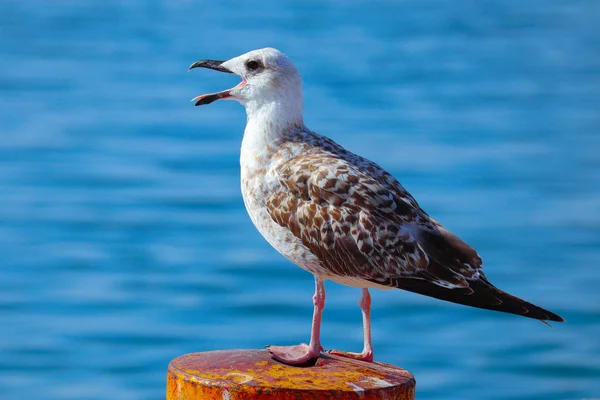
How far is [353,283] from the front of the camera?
5.06 m

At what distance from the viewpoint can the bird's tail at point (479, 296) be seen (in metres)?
4.63

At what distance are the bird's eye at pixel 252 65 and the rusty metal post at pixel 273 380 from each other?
1.69 meters

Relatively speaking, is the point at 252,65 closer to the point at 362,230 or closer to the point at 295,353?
the point at 362,230

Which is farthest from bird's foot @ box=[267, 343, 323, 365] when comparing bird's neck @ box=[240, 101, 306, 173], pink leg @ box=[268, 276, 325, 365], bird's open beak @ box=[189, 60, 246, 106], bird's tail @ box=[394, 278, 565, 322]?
bird's open beak @ box=[189, 60, 246, 106]

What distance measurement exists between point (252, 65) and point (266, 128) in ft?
1.27

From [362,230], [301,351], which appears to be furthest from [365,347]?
[362,230]

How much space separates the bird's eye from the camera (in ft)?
17.4

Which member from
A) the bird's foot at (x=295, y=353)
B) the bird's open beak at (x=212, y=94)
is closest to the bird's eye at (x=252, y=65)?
the bird's open beak at (x=212, y=94)

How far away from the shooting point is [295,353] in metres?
4.67

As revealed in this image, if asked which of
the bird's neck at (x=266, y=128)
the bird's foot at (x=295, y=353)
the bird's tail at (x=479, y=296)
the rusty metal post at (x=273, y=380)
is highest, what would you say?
the bird's neck at (x=266, y=128)

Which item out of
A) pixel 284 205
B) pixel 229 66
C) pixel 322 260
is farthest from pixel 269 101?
pixel 322 260

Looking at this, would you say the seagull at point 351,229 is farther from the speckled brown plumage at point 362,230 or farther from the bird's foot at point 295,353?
the bird's foot at point 295,353

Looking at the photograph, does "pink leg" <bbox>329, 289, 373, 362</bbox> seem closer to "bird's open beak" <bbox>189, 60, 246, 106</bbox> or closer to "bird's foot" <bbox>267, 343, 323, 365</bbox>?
"bird's foot" <bbox>267, 343, 323, 365</bbox>

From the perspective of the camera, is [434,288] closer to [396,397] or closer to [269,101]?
[396,397]
